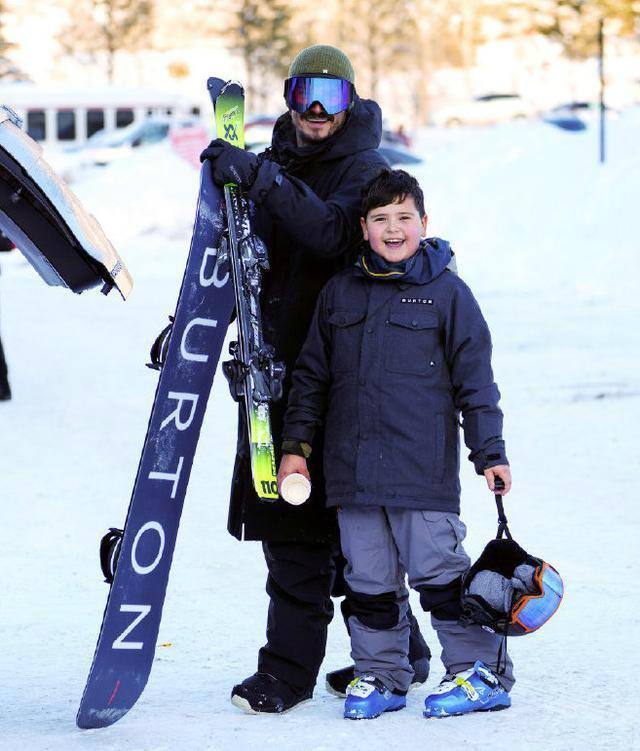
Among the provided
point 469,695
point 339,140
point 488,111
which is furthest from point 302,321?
point 488,111

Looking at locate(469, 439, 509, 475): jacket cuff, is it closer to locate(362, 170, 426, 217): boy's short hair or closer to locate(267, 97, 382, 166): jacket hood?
locate(362, 170, 426, 217): boy's short hair

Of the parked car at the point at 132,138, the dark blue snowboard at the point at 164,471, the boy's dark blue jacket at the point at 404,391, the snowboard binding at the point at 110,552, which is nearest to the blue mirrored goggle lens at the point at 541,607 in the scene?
the boy's dark blue jacket at the point at 404,391

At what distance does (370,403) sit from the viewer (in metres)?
3.82

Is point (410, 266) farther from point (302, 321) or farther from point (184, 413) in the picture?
point (184, 413)

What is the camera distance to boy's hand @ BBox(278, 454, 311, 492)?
150 inches

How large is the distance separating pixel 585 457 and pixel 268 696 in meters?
4.01

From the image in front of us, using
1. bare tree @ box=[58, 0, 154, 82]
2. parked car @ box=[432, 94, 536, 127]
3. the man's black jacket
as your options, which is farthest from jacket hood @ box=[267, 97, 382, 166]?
bare tree @ box=[58, 0, 154, 82]

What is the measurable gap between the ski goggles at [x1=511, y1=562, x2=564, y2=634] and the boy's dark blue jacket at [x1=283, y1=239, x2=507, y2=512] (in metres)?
0.28

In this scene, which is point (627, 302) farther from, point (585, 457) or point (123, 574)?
point (123, 574)

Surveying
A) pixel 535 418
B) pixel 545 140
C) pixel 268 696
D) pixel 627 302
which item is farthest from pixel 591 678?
pixel 545 140

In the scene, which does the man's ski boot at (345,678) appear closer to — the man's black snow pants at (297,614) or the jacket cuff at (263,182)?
the man's black snow pants at (297,614)

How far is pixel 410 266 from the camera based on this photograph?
3824mm

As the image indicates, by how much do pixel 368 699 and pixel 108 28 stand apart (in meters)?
62.6

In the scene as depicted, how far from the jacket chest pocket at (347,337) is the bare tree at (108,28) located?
60204 millimetres
